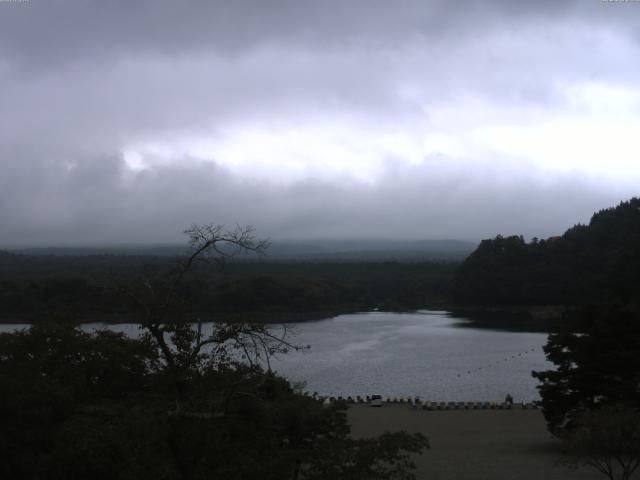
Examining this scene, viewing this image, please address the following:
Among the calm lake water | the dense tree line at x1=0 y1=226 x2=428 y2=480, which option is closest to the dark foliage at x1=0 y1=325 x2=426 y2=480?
the dense tree line at x1=0 y1=226 x2=428 y2=480

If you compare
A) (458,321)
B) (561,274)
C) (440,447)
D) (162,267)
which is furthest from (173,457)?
(561,274)

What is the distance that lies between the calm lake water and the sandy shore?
9.19 ft

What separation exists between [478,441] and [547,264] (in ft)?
155

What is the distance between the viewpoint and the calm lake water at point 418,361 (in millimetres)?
25453

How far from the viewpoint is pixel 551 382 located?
1481cm

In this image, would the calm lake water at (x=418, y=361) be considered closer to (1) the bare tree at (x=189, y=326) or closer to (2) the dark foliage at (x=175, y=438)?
(2) the dark foliage at (x=175, y=438)

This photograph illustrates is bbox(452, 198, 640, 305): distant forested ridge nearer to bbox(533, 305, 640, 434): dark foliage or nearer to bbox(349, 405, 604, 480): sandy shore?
bbox(349, 405, 604, 480): sandy shore

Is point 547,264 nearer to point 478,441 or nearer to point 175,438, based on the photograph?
point 478,441

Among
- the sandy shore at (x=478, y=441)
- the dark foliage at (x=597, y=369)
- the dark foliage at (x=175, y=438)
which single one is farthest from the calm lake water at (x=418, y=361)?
the dark foliage at (x=175, y=438)

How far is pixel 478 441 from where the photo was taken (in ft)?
51.7

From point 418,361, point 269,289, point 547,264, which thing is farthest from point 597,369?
point 547,264

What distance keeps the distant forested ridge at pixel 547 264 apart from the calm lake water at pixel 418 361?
444 inches

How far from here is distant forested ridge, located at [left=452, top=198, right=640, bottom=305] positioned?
185ft

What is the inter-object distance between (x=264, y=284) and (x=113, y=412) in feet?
161
